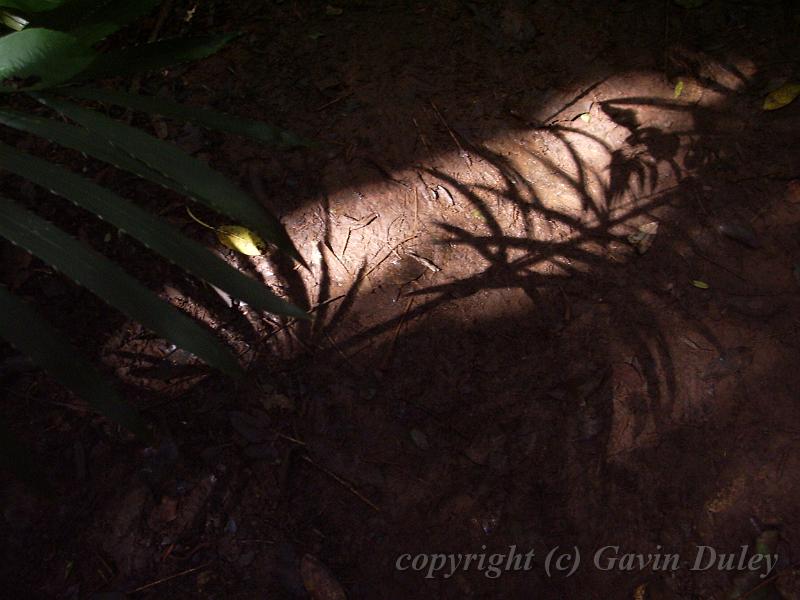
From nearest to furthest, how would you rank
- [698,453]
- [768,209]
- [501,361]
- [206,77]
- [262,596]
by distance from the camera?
[262,596]
[698,453]
[501,361]
[768,209]
[206,77]

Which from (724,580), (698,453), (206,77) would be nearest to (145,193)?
(206,77)

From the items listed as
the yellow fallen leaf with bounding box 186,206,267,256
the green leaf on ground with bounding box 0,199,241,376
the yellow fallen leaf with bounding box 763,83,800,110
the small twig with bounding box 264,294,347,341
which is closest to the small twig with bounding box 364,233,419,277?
the small twig with bounding box 264,294,347,341

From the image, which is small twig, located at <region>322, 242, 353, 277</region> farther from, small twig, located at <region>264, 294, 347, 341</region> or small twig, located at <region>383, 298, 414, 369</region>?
small twig, located at <region>383, 298, 414, 369</region>

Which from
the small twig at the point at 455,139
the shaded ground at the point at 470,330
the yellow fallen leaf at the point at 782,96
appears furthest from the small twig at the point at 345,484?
the yellow fallen leaf at the point at 782,96

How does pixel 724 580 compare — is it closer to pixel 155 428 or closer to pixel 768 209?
pixel 768 209

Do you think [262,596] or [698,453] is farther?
[698,453]

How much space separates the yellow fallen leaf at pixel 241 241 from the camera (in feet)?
6.07

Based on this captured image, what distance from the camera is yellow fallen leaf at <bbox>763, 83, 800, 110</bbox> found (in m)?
2.01

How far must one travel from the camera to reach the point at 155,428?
1604 mm

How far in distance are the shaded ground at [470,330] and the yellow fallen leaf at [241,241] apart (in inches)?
1.5

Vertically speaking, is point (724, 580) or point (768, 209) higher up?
point (768, 209)

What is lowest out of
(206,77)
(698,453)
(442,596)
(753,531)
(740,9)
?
(442,596)

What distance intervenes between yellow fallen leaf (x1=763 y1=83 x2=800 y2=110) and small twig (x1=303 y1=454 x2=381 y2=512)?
1774 mm

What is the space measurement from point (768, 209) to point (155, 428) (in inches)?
74.2
